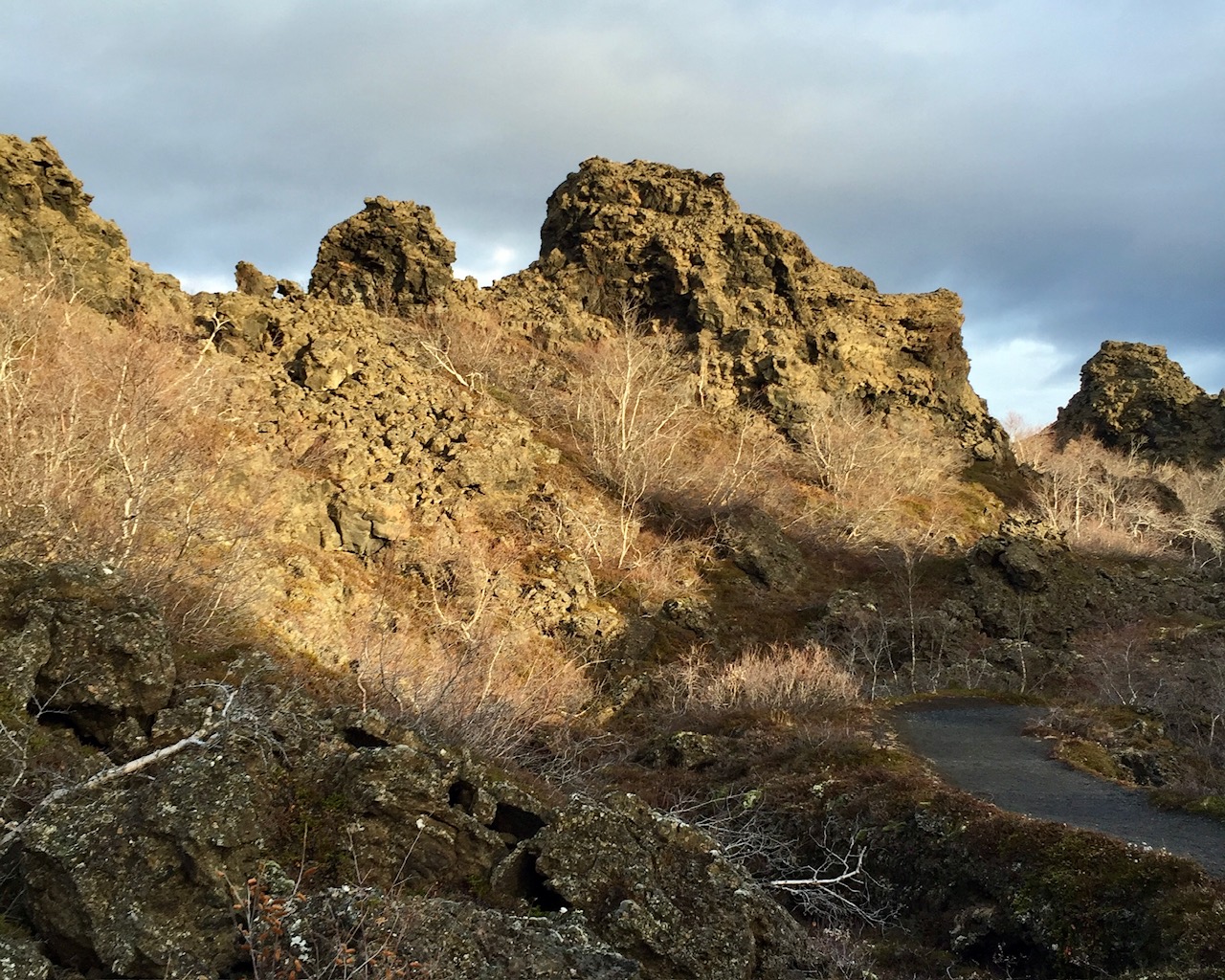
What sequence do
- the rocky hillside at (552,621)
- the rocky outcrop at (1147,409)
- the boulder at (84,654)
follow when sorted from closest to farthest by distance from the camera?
the rocky hillside at (552,621), the boulder at (84,654), the rocky outcrop at (1147,409)

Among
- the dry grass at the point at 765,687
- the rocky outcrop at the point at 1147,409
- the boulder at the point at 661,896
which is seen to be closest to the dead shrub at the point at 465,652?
the dry grass at the point at 765,687

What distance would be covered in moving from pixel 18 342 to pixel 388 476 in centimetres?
1013

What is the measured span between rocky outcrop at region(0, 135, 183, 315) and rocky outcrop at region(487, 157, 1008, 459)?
23.0m

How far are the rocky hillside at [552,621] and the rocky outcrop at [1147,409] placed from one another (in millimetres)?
7676

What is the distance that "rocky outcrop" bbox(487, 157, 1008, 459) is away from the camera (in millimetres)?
46875

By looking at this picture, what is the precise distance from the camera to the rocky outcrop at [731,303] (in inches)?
1845

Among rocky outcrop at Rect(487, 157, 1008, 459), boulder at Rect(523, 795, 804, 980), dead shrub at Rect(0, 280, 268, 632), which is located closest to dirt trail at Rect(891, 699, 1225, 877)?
boulder at Rect(523, 795, 804, 980)

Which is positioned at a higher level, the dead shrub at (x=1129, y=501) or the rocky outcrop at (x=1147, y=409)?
the rocky outcrop at (x=1147, y=409)

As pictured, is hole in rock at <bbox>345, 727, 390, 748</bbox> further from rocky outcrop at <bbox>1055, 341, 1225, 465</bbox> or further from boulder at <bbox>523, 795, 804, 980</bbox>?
rocky outcrop at <bbox>1055, 341, 1225, 465</bbox>

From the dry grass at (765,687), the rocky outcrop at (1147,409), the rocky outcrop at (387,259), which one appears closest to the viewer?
the dry grass at (765,687)

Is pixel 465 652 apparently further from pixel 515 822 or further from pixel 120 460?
pixel 515 822

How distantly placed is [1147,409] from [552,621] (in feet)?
205

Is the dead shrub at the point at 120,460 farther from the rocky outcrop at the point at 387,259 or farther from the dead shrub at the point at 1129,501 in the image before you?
the dead shrub at the point at 1129,501

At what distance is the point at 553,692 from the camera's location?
1694 cm
